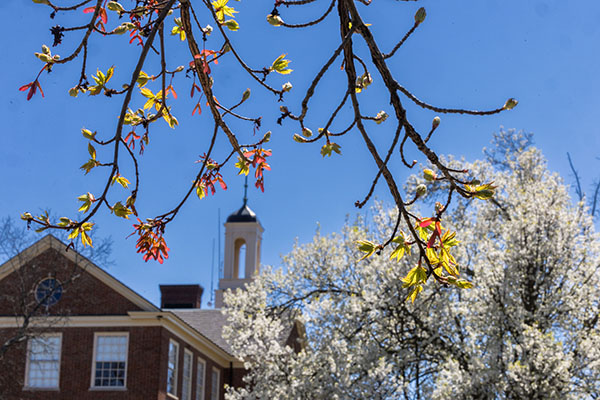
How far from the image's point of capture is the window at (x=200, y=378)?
86.9 ft

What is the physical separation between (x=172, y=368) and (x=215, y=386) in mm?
4546

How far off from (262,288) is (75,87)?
68.7 feet

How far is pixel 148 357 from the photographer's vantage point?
915 inches

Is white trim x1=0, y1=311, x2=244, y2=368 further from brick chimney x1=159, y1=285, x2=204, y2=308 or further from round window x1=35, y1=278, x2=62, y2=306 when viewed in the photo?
brick chimney x1=159, y1=285, x2=204, y2=308

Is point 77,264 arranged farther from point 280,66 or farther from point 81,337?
point 280,66

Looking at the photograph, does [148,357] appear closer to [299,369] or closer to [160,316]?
[160,316]

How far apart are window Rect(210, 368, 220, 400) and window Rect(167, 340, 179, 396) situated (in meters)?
3.80

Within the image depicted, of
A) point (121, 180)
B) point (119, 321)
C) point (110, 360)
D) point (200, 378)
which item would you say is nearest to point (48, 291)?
point (119, 321)

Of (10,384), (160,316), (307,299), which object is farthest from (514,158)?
(10,384)

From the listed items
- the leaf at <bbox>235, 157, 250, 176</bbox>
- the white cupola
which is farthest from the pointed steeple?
the leaf at <bbox>235, 157, 250, 176</bbox>

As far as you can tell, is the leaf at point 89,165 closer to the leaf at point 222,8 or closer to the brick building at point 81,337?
the leaf at point 222,8

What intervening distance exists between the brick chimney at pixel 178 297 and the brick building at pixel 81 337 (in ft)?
29.8

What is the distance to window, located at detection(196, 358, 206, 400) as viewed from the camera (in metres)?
26.5

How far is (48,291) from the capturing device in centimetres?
2492
